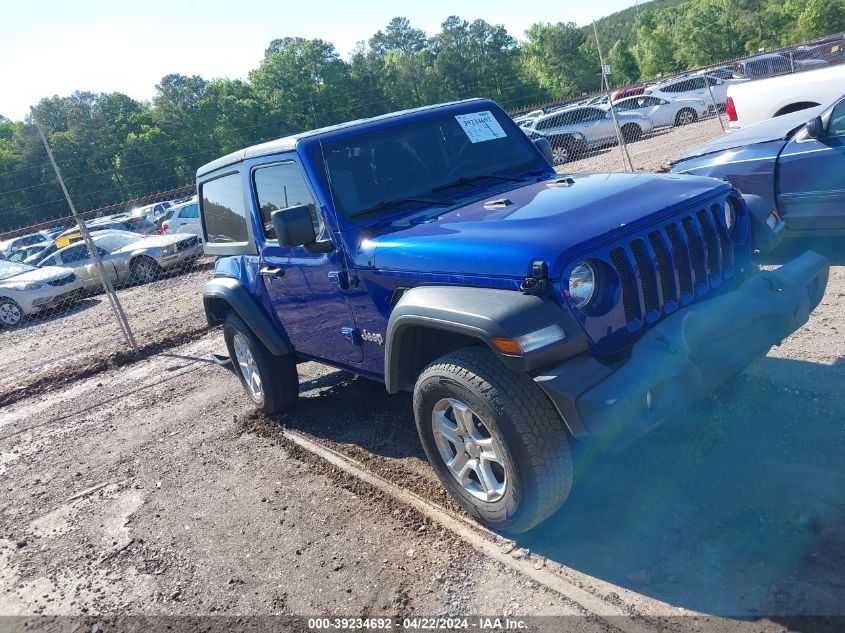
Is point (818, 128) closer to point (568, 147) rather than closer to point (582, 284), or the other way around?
point (582, 284)

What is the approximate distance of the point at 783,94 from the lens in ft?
31.4

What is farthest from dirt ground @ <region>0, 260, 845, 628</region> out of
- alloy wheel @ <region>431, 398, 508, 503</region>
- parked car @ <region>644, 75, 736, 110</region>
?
parked car @ <region>644, 75, 736, 110</region>

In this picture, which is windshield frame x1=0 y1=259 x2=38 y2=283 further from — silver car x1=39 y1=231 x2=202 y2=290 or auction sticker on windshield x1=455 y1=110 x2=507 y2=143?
auction sticker on windshield x1=455 y1=110 x2=507 y2=143

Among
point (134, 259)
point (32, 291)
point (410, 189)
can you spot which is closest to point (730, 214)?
point (410, 189)

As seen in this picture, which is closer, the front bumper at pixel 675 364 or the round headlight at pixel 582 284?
the front bumper at pixel 675 364

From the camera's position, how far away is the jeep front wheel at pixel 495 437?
297cm

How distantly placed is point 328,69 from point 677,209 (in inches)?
3020

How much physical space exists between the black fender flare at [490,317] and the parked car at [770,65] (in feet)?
77.2

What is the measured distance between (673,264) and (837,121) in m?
3.75

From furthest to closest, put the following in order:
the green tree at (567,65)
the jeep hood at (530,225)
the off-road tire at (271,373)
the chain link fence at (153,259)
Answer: the green tree at (567,65) → the chain link fence at (153,259) → the off-road tire at (271,373) → the jeep hood at (530,225)

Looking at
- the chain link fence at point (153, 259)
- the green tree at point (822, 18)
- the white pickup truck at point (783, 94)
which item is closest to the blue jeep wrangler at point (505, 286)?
the chain link fence at point (153, 259)

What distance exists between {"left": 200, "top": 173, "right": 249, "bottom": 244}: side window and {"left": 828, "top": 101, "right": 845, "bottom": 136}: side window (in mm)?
4865

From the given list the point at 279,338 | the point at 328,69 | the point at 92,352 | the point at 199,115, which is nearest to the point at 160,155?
the point at 199,115

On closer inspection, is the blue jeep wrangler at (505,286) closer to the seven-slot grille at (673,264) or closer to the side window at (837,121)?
the seven-slot grille at (673,264)
